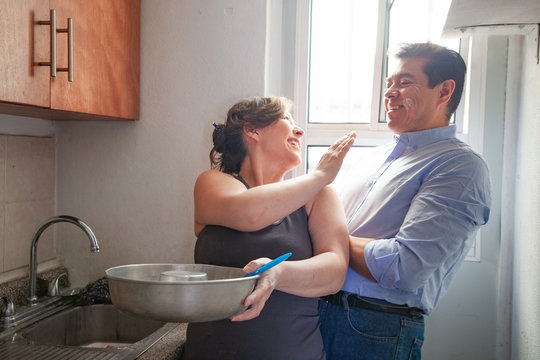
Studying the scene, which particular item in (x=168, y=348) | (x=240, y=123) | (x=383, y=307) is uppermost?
(x=240, y=123)

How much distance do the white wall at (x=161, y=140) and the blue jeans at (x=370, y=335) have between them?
72 cm

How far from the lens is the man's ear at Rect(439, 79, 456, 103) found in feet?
4.54

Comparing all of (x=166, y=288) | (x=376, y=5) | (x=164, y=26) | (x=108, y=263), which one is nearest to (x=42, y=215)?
(x=108, y=263)

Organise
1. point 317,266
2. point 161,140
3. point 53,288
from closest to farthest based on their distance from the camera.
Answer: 1. point 317,266
2. point 53,288
3. point 161,140

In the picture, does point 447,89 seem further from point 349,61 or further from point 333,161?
point 349,61

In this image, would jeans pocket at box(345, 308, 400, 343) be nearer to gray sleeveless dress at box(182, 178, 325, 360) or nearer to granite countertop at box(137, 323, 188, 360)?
gray sleeveless dress at box(182, 178, 325, 360)

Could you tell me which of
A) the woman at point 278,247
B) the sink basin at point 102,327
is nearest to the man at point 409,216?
the woman at point 278,247

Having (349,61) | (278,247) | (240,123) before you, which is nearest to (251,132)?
(240,123)

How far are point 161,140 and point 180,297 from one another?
1.13 m

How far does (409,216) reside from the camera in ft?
3.91

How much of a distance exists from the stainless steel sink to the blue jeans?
1.72 ft

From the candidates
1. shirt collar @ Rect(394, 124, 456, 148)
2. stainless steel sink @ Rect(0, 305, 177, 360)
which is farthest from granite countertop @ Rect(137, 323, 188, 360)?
shirt collar @ Rect(394, 124, 456, 148)

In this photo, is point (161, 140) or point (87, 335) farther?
point (161, 140)

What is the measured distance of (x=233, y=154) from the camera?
4.46ft
